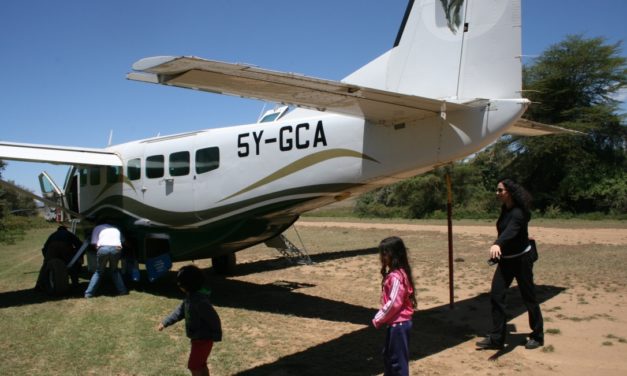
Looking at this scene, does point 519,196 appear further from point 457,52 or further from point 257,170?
point 257,170

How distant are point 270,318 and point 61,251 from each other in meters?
5.29

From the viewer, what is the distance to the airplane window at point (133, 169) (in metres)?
10.8

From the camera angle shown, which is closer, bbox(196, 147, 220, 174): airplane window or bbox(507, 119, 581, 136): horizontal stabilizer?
bbox(507, 119, 581, 136): horizontal stabilizer

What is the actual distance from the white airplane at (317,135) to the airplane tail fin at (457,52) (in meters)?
0.01

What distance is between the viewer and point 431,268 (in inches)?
473

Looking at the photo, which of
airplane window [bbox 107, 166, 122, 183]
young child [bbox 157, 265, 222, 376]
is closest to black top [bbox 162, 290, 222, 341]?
young child [bbox 157, 265, 222, 376]

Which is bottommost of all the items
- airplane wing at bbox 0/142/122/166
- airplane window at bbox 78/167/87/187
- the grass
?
the grass

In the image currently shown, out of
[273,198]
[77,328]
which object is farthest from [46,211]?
[273,198]

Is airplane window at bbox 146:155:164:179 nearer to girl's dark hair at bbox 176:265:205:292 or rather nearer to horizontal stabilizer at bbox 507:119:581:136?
girl's dark hair at bbox 176:265:205:292

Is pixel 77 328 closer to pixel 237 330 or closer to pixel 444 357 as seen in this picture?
pixel 237 330

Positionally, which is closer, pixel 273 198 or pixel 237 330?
pixel 237 330

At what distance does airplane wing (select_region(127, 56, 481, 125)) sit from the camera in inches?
188

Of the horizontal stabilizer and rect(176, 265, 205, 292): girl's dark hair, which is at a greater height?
the horizontal stabilizer

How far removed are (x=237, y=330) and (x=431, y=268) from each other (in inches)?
247
